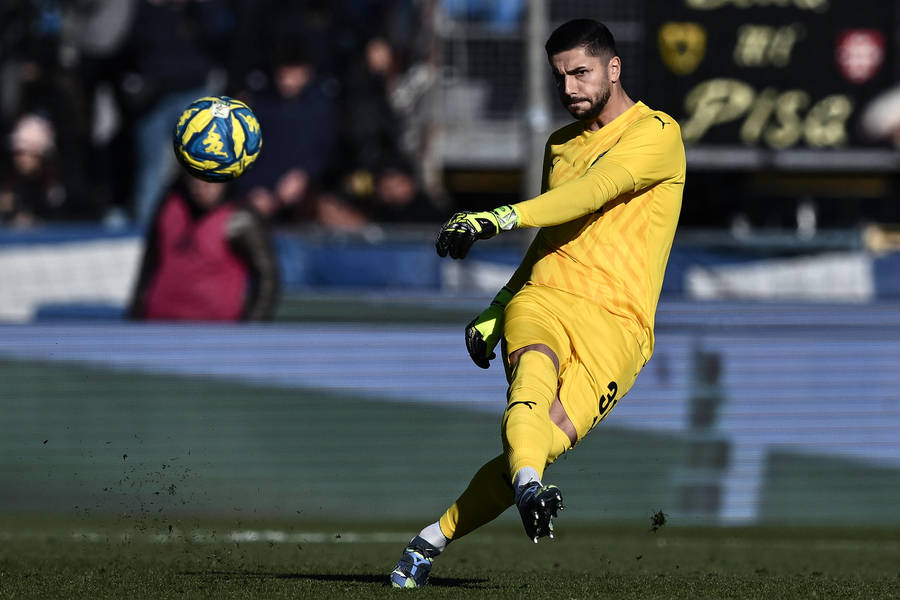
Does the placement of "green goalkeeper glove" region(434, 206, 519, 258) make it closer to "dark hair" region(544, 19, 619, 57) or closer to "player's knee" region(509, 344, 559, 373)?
"player's knee" region(509, 344, 559, 373)

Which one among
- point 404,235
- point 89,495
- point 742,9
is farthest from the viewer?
point 742,9

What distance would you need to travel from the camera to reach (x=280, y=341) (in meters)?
9.54

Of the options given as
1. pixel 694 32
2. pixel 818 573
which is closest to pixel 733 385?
pixel 818 573

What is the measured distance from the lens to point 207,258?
34.5 feet

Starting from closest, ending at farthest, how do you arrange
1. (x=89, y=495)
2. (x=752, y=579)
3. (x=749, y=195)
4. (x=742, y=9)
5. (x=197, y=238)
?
(x=752, y=579) < (x=89, y=495) < (x=197, y=238) < (x=742, y=9) < (x=749, y=195)

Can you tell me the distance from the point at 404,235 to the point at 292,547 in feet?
17.7

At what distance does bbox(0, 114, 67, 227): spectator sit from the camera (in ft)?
48.6

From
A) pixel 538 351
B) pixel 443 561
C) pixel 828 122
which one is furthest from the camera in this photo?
pixel 828 122

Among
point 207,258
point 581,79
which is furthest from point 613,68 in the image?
point 207,258

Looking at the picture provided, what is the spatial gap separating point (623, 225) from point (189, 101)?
8281mm

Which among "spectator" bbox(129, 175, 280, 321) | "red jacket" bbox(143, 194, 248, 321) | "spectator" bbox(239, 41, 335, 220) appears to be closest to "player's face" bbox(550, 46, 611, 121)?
"spectator" bbox(129, 175, 280, 321)

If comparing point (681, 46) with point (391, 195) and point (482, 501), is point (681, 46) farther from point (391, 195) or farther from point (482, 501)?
point (482, 501)

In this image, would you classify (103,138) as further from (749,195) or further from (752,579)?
(752,579)

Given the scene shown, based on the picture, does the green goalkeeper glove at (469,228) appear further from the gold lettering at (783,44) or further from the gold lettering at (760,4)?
the gold lettering at (783,44)
